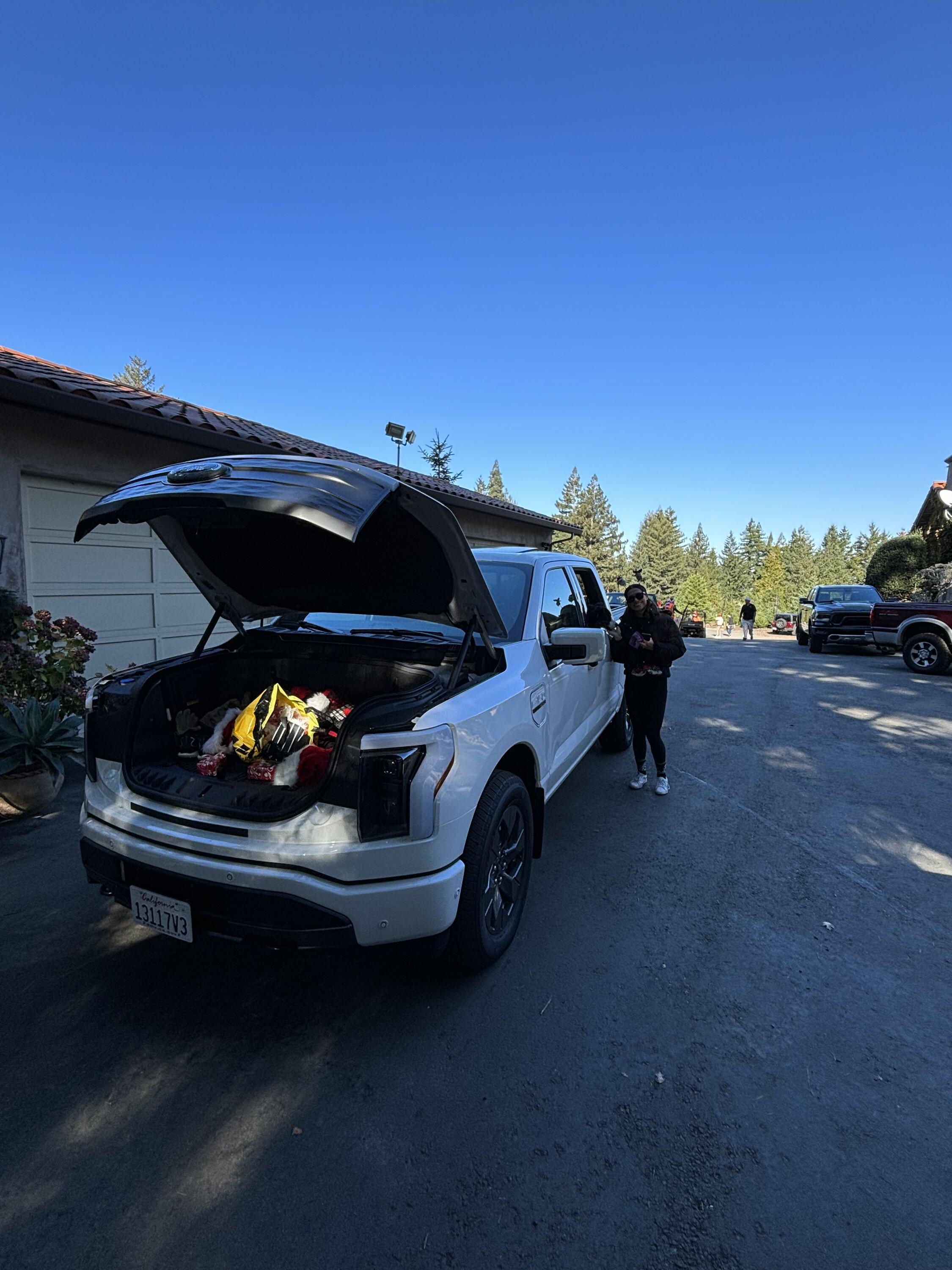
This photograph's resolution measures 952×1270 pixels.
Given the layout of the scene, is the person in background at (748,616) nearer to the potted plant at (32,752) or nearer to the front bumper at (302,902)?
the potted plant at (32,752)

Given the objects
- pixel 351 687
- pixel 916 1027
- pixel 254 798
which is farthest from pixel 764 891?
pixel 254 798

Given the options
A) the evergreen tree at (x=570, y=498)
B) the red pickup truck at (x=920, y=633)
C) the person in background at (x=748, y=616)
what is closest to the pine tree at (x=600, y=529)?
the evergreen tree at (x=570, y=498)

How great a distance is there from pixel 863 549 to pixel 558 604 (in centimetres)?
11945

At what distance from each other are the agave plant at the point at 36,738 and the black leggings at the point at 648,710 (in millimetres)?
4100

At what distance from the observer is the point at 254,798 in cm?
245

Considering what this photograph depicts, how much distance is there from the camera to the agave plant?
14.5 feet

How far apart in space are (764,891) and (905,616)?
1131 centimetres

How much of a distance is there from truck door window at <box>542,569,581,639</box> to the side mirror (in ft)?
0.45

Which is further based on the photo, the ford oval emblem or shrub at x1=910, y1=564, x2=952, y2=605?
shrub at x1=910, y1=564, x2=952, y2=605

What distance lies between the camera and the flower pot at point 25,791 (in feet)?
14.6

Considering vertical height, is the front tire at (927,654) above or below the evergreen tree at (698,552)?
below

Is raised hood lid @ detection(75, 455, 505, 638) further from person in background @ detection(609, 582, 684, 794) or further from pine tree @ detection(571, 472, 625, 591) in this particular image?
pine tree @ detection(571, 472, 625, 591)

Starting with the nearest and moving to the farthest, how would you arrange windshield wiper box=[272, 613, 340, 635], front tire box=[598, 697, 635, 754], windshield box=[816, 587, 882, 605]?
1. windshield wiper box=[272, 613, 340, 635]
2. front tire box=[598, 697, 635, 754]
3. windshield box=[816, 587, 882, 605]

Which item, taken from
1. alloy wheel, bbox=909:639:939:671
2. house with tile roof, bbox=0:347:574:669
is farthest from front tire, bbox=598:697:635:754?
alloy wheel, bbox=909:639:939:671
